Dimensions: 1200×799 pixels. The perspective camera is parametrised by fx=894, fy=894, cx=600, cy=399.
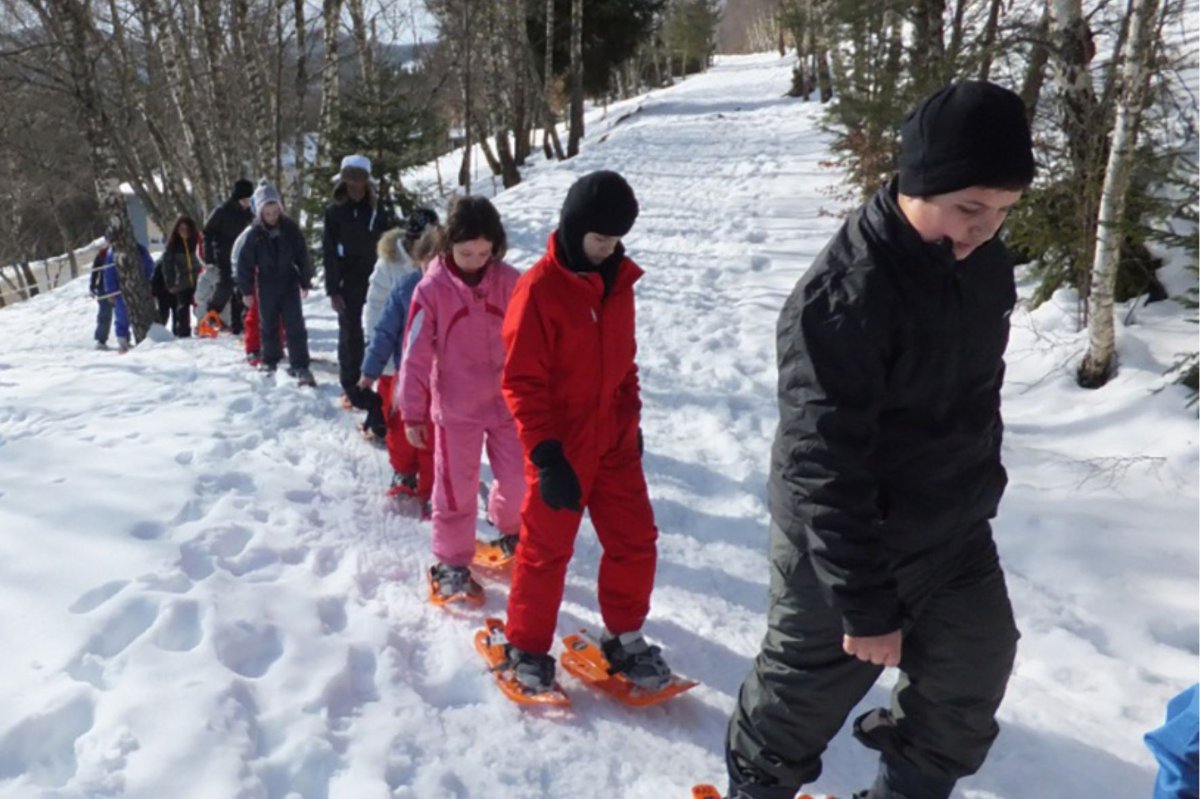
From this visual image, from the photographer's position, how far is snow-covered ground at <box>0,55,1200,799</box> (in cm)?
295

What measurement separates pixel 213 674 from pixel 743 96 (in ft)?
118

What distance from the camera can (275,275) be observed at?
24.5 ft

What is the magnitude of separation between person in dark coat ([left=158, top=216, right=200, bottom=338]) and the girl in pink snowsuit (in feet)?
26.8

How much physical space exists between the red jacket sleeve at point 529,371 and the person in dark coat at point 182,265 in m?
9.26

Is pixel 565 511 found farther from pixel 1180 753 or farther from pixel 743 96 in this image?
pixel 743 96

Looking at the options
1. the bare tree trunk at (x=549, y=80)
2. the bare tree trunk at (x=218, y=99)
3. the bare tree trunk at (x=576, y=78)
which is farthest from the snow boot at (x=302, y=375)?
the bare tree trunk at (x=549, y=80)

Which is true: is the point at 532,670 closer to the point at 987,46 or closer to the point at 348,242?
the point at 348,242

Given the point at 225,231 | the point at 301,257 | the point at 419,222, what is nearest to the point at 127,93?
the point at 225,231

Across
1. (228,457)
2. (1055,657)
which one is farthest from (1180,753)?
(228,457)

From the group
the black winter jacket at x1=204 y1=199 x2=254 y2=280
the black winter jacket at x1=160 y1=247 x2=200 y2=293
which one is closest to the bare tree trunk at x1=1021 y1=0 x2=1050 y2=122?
the black winter jacket at x1=204 y1=199 x2=254 y2=280

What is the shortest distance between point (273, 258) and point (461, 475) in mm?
4167

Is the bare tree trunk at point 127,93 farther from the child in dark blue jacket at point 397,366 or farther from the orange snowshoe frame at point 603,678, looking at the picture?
the orange snowshoe frame at point 603,678

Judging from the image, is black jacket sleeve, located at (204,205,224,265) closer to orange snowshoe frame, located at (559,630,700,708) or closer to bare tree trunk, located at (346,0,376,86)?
bare tree trunk, located at (346,0,376,86)

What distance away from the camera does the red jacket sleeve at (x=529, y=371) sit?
10.1 ft
